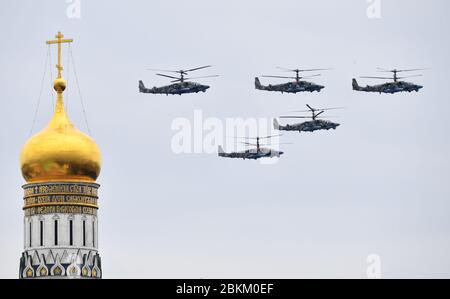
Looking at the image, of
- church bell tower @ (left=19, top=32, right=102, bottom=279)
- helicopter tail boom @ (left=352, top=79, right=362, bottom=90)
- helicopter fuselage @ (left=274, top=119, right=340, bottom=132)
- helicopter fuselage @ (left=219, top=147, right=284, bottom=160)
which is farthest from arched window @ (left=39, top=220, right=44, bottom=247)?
helicopter tail boom @ (left=352, top=79, right=362, bottom=90)

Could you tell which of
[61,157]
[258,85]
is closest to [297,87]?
[258,85]

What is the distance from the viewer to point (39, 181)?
187625 mm

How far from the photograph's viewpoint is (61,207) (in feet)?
613

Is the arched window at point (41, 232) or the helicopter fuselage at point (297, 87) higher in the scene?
the helicopter fuselage at point (297, 87)

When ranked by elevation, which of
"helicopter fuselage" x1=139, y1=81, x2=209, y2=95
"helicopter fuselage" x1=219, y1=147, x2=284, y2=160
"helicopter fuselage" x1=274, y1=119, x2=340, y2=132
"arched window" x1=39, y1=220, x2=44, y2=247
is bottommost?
"arched window" x1=39, y1=220, x2=44, y2=247

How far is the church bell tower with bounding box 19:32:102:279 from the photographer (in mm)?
186625

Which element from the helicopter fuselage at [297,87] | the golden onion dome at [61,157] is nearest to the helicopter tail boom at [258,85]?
the helicopter fuselage at [297,87]

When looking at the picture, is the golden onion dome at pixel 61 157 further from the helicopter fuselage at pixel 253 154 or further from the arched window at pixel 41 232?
the helicopter fuselage at pixel 253 154

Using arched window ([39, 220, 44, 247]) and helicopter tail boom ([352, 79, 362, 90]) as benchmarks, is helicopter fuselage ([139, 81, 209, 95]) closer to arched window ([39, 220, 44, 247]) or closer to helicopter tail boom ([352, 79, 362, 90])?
helicopter tail boom ([352, 79, 362, 90])

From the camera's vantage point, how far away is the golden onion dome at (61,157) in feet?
616

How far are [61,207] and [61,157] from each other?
3.73m

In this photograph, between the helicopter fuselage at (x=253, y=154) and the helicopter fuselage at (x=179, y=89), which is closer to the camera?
the helicopter fuselage at (x=179, y=89)

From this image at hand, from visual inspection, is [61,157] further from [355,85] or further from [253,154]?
[355,85]
